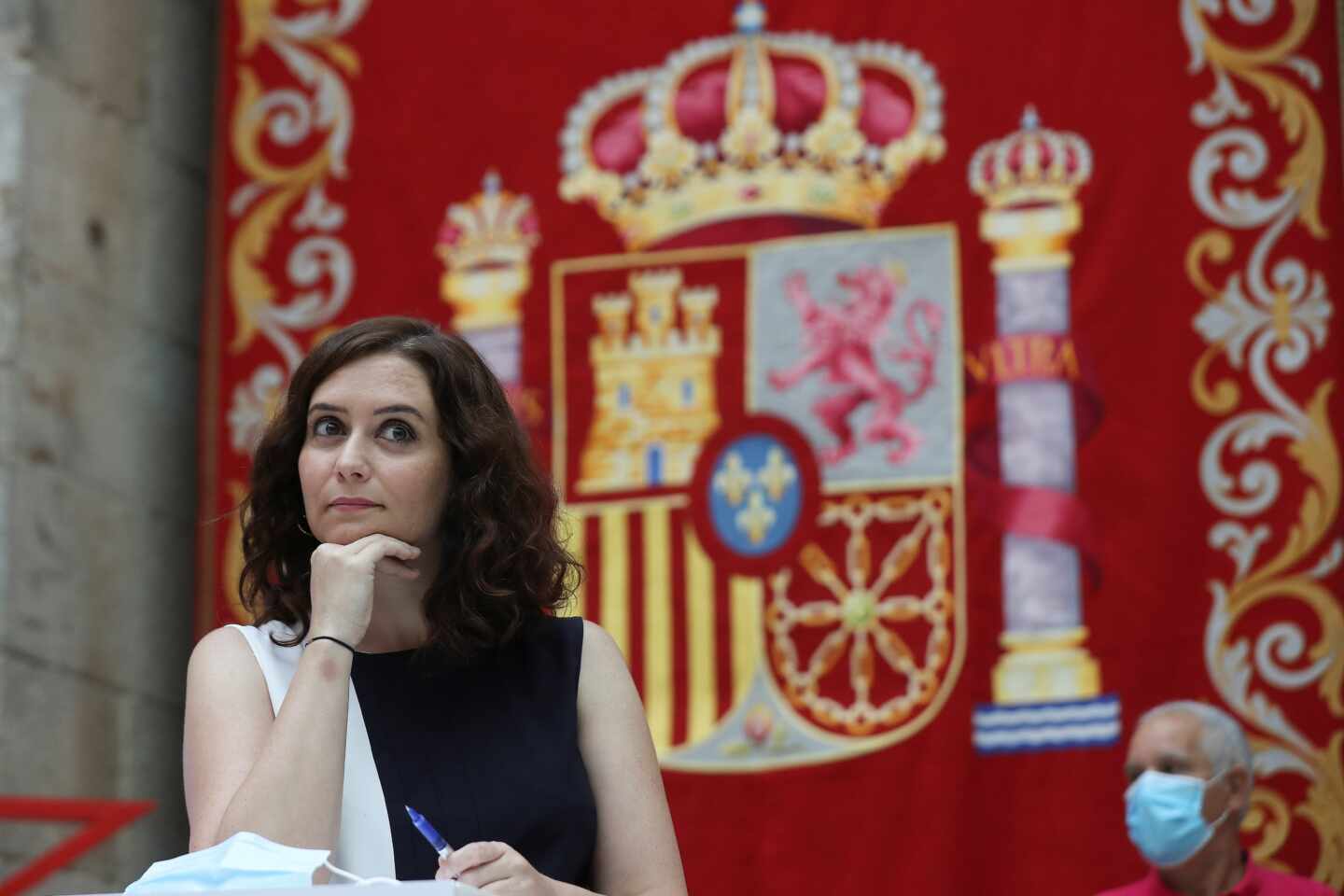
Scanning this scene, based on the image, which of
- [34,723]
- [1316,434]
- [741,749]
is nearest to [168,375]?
[34,723]

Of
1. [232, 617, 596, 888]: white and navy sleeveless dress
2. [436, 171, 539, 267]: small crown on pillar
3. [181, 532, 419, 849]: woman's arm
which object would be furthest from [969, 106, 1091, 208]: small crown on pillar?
[181, 532, 419, 849]: woman's arm

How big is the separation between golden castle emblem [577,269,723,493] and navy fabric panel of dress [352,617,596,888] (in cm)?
269

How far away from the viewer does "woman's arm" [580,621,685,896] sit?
2672mm

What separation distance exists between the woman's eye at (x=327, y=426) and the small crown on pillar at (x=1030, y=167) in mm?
3021

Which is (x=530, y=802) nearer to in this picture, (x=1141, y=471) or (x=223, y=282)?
(x=1141, y=471)

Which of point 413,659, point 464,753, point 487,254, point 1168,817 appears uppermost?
point 487,254

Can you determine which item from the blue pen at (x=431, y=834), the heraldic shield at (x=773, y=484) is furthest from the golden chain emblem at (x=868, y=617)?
the blue pen at (x=431, y=834)

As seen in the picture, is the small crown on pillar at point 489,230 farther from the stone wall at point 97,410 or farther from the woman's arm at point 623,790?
the woman's arm at point 623,790

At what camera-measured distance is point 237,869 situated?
2.14 metres

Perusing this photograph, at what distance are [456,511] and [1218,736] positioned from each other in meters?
2.46

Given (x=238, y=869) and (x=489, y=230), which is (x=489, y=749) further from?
(x=489, y=230)

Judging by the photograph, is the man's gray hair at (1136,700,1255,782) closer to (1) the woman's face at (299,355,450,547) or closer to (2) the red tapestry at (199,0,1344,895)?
(2) the red tapestry at (199,0,1344,895)

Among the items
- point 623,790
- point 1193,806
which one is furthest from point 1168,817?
point 623,790

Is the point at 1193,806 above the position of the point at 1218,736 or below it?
below
